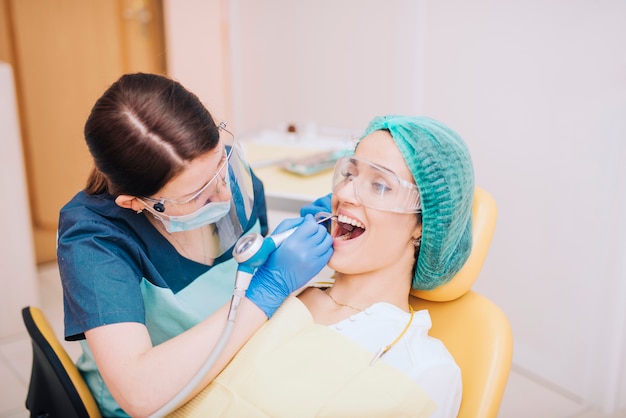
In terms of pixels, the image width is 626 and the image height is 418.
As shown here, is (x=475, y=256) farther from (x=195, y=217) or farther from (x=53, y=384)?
(x=53, y=384)

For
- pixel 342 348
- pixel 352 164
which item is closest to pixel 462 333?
pixel 342 348

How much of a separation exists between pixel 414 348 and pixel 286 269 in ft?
1.00

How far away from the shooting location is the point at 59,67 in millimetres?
3195

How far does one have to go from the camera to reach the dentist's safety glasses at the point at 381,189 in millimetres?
1196

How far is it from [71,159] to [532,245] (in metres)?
2.54

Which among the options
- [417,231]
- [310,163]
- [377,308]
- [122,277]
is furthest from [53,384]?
[310,163]

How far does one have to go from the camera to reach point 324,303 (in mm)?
1333

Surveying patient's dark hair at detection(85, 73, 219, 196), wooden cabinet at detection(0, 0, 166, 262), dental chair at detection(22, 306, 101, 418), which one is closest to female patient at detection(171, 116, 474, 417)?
dental chair at detection(22, 306, 101, 418)

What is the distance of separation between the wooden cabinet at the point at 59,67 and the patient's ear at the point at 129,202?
6.54ft

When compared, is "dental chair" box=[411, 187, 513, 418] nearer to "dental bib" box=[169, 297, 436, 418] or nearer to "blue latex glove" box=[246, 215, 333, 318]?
"dental bib" box=[169, 297, 436, 418]

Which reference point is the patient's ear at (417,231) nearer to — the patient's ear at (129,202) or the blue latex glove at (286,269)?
the blue latex glove at (286,269)

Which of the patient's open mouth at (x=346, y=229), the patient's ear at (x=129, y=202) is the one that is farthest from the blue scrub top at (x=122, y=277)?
the patient's open mouth at (x=346, y=229)

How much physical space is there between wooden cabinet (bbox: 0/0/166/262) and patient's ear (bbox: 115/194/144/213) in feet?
6.54

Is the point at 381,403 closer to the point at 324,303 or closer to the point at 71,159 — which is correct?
the point at 324,303
